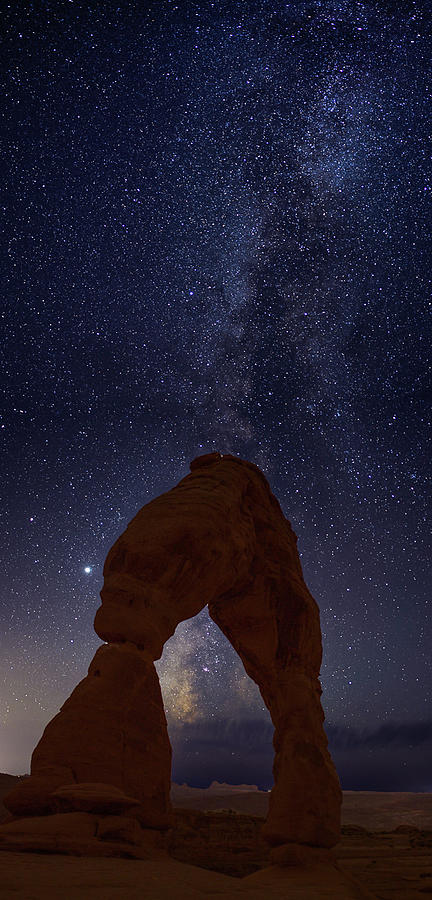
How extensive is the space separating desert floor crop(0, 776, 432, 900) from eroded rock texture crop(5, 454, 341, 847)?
1429mm

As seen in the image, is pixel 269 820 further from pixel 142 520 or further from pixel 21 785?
pixel 142 520

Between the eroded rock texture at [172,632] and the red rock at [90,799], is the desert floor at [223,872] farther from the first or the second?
the eroded rock texture at [172,632]

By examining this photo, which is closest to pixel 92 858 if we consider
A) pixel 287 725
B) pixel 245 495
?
pixel 287 725

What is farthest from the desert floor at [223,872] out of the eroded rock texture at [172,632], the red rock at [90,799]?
the eroded rock texture at [172,632]

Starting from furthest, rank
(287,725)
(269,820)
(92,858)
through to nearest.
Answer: (287,725) < (269,820) < (92,858)

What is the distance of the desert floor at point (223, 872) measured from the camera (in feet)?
16.4

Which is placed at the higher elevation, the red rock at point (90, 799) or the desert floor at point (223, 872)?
the red rock at point (90, 799)

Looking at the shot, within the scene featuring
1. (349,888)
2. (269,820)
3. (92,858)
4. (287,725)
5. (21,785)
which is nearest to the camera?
(92,858)

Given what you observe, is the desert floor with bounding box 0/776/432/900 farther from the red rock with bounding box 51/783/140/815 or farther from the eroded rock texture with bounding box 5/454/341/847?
the eroded rock texture with bounding box 5/454/341/847

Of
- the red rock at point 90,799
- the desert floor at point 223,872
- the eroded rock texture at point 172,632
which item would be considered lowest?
the desert floor at point 223,872

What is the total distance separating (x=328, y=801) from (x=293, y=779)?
96 centimetres

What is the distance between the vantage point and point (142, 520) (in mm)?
13203

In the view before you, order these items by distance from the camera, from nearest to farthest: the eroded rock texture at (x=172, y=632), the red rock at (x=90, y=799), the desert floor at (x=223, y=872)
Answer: the desert floor at (x=223, y=872) → the red rock at (x=90, y=799) → the eroded rock texture at (x=172, y=632)

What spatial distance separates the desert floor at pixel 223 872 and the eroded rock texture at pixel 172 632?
1429mm
